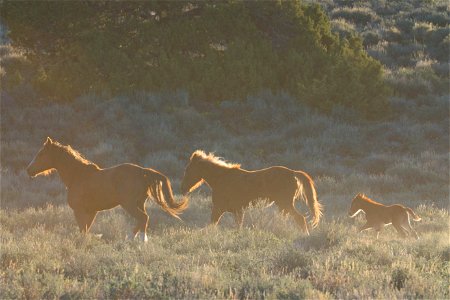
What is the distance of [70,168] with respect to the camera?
29.1 feet

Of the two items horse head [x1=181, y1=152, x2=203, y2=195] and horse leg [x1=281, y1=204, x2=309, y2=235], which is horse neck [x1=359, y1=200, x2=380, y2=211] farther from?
horse head [x1=181, y1=152, x2=203, y2=195]

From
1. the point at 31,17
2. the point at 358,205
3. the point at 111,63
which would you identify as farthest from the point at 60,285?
the point at 31,17

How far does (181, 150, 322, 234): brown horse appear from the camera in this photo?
9.03 m

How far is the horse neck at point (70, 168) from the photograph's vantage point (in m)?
8.87

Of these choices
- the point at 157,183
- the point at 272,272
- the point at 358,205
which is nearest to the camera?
the point at 272,272

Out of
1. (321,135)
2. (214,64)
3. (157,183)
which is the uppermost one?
(157,183)

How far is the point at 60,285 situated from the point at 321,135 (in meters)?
13.3

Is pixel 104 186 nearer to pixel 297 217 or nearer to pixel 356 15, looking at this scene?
pixel 297 217

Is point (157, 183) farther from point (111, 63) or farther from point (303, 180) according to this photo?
point (111, 63)

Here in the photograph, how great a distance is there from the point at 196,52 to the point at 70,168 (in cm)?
1296

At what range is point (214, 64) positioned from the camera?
20.4 m

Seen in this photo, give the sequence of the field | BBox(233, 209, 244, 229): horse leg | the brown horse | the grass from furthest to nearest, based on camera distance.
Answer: BBox(233, 209, 244, 229): horse leg, the brown horse, the field, the grass

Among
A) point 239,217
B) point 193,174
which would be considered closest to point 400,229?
point 239,217

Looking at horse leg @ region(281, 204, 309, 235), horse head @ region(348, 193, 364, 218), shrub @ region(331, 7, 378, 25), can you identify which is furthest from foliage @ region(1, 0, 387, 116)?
shrub @ region(331, 7, 378, 25)
